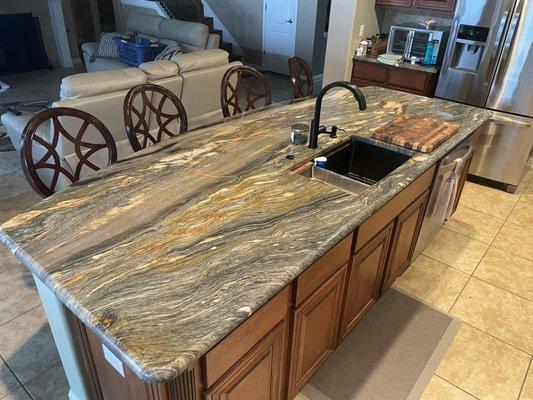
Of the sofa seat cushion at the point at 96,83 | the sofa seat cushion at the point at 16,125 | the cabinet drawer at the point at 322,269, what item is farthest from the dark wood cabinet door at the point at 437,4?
the sofa seat cushion at the point at 16,125

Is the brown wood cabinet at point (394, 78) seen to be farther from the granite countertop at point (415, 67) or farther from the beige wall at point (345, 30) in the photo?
the beige wall at point (345, 30)

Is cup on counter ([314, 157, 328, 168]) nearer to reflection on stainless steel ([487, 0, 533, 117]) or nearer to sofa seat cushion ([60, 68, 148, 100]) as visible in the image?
sofa seat cushion ([60, 68, 148, 100])

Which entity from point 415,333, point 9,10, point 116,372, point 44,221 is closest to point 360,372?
point 415,333

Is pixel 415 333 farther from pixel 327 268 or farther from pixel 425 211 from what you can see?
pixel 327 268

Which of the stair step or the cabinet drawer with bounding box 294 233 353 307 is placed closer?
the cabinet drawer with bounding box 294 233 353 307

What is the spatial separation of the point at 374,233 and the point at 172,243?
0.91 m

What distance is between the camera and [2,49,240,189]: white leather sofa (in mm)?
2863

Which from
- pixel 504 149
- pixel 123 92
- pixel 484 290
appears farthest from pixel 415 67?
pixel 123 92

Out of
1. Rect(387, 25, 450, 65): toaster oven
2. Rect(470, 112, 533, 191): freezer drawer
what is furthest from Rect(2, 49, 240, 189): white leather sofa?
Rect(470, 112, 533, 191): freezer drawer

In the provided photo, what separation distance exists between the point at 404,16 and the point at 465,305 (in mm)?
3284

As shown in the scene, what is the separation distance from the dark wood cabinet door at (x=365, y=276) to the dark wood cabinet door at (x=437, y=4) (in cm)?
284

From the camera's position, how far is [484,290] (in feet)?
8.45

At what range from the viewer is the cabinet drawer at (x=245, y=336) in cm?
108

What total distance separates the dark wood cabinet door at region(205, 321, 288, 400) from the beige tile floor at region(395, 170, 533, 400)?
2.90ft
